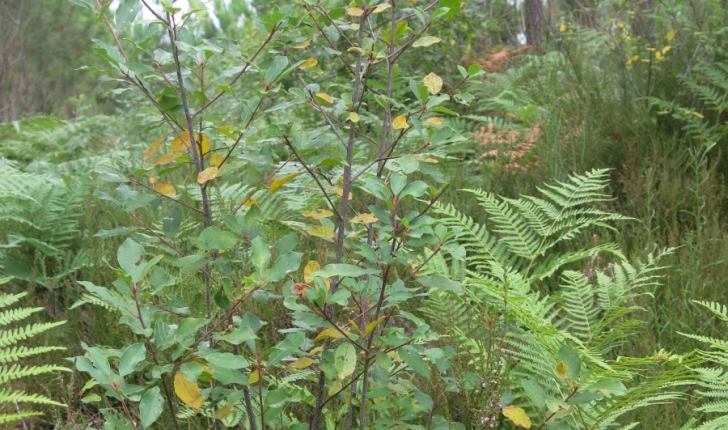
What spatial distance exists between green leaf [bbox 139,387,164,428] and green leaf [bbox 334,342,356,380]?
316 millimetres

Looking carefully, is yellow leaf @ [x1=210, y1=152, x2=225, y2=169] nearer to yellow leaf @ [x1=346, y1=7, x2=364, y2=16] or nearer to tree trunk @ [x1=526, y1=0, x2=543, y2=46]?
yellow leaf @ [x1=346, y1=7, x2=364, y2=16]

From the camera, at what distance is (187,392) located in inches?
47.8

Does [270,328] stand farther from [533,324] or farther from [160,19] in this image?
[160,19]

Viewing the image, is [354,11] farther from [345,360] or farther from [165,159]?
[345,360]

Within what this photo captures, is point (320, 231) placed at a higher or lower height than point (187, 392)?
higher

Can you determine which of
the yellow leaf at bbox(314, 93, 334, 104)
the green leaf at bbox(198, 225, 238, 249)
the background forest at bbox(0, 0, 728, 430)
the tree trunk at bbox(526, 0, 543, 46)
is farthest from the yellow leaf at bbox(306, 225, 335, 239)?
the tree trunk at bbox(526, 0, 543, 46)

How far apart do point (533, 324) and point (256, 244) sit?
2.47 ft

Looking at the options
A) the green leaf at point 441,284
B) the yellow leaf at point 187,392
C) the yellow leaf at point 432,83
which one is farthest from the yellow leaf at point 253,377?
the yellow leaf at point 432,83

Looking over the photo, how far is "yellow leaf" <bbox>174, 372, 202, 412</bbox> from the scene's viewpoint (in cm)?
121

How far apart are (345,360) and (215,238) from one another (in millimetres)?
337

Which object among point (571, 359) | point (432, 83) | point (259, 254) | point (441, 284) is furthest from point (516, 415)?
point (432, 83)

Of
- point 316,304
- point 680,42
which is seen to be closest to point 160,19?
point 316,304

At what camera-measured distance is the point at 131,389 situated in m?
1.25

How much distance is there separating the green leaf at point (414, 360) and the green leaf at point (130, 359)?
484 millimetres
